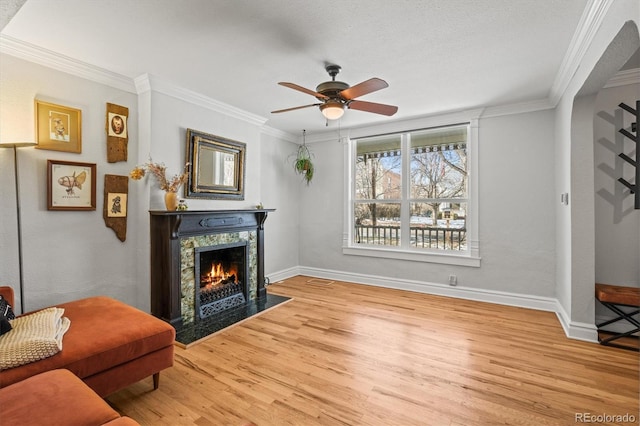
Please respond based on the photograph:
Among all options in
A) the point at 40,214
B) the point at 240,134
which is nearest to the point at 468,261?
the point at 240,134

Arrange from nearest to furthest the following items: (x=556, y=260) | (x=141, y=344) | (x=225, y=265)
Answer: (x=141, y=344) → (x=556, y=260) → (x=225, y=265)

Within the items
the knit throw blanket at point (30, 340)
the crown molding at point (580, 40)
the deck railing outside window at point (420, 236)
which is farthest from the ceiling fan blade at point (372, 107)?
the knit throw blanket at point (30, 340)

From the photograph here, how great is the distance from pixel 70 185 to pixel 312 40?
254 cm

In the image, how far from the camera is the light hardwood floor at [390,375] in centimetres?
188

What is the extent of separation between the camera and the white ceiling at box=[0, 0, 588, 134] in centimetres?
202

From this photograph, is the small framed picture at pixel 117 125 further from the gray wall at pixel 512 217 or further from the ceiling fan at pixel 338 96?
the gray wall at pixel 512 217

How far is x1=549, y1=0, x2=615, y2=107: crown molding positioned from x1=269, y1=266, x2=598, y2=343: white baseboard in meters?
2.40

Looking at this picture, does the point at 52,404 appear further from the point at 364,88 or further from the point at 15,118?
the point at 364,88

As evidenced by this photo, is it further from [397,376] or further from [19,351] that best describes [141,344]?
[397,376]

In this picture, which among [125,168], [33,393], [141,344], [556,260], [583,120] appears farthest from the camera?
[556,260]

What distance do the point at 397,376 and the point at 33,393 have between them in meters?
2.15

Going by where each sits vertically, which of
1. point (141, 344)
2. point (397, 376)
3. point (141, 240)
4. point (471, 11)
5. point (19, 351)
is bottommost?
point (397, 376)

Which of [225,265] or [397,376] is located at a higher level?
[225,265]

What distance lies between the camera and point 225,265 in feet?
13.4
